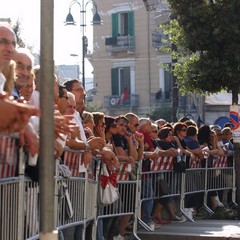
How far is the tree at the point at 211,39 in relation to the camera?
55.1 feet

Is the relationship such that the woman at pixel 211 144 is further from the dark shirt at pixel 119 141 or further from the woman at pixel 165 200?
the dark shirt at pixel 119 141

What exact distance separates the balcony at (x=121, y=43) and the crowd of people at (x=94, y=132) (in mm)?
39561

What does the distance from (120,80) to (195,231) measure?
4591 cm

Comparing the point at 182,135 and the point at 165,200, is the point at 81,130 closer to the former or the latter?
the point at 165,200

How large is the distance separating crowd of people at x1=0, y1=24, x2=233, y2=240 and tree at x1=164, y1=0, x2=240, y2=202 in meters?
1.02

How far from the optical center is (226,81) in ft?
56.3

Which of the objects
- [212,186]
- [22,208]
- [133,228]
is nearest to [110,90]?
[212,186]

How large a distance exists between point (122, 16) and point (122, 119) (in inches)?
1878

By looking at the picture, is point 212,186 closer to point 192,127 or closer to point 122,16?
point 192,127

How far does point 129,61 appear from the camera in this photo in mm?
59344

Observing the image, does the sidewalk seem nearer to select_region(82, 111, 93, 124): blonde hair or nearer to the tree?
the tree

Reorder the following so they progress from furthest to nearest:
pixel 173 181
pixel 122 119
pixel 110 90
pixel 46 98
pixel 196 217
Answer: pixel 110 90, pixel 196 217, pixel 173 181, pixel 122 119, pixel 46 98

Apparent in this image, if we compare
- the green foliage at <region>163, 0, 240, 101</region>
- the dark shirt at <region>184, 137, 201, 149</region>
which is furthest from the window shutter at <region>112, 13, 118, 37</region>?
the dark shirt at <region>184, 137, 201, 149</region>

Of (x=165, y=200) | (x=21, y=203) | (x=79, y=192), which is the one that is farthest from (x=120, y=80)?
(x=21, y=203)
